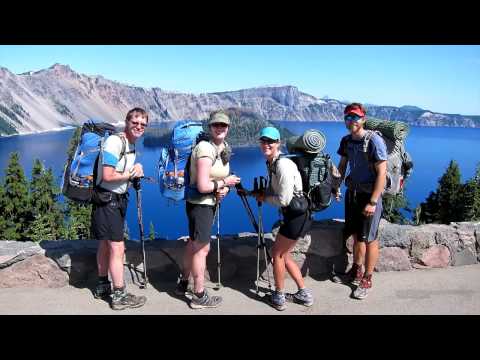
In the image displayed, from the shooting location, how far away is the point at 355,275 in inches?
161

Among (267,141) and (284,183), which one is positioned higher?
(267,141)

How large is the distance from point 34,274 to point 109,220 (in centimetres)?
110

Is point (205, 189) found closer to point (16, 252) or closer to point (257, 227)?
point (257, 227)

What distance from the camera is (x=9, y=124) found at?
163250 mm

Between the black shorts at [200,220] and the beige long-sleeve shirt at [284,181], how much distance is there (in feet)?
1.77

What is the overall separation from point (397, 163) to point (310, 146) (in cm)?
109

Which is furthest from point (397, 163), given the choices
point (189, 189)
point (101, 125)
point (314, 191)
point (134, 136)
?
point (101, 125)

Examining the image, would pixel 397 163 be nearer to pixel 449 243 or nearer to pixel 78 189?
pixel 449 243

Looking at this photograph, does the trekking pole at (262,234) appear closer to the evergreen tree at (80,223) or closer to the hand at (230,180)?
the hand at (230,180)

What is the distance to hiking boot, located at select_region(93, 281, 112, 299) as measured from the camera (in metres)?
3.66

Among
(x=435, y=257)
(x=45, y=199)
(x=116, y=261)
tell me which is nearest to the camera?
(x=116, y=261)

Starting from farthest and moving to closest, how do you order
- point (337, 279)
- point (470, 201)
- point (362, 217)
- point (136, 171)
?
point (470, 201) < point (337, 279) < point (362, 217) < point (136, 171)

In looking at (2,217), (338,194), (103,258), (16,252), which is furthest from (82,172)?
(2,217)

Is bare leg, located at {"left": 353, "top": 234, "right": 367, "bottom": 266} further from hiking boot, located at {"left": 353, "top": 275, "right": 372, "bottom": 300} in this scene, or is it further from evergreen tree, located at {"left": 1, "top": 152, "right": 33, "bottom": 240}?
evergreen tree, located at {"left": 1, "top": 152, "right": 33, "bottom": 240}
